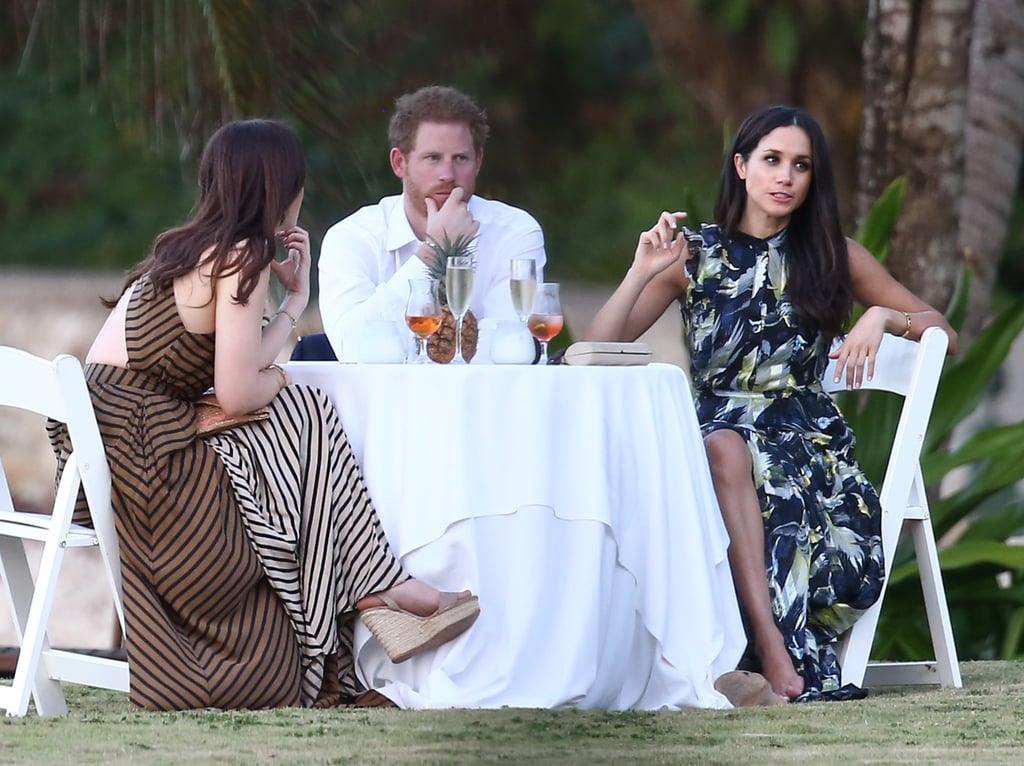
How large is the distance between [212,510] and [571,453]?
64 centimetres

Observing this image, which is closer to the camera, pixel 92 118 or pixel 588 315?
pixel 588 315

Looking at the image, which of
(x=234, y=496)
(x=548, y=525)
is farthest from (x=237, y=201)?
(x=548, y=525)

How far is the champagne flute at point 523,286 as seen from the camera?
3.38m

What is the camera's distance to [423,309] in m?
3.38

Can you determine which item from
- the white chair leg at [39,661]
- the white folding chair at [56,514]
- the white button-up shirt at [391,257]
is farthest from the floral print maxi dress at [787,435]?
the white chair leg at [39,661]

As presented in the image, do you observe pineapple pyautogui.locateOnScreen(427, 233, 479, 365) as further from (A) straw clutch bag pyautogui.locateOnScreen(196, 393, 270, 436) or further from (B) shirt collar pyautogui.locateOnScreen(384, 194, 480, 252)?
(B) shirt collar pyautogui.locateOnScreen(384, 194, 480, 252)

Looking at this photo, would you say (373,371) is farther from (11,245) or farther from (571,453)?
(11,245)

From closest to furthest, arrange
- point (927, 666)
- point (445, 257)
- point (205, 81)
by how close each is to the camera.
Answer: point (445, 257), point (927, 666), point (205, 81)

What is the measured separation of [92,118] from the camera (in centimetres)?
1291

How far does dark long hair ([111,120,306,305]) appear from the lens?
328 cm

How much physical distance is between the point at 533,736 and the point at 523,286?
0.93 metres

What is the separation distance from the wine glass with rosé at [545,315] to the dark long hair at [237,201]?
493 millimetres

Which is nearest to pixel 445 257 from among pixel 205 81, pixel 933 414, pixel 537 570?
pixel 537 570

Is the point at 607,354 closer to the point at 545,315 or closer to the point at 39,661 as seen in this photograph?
the point at 545,315
